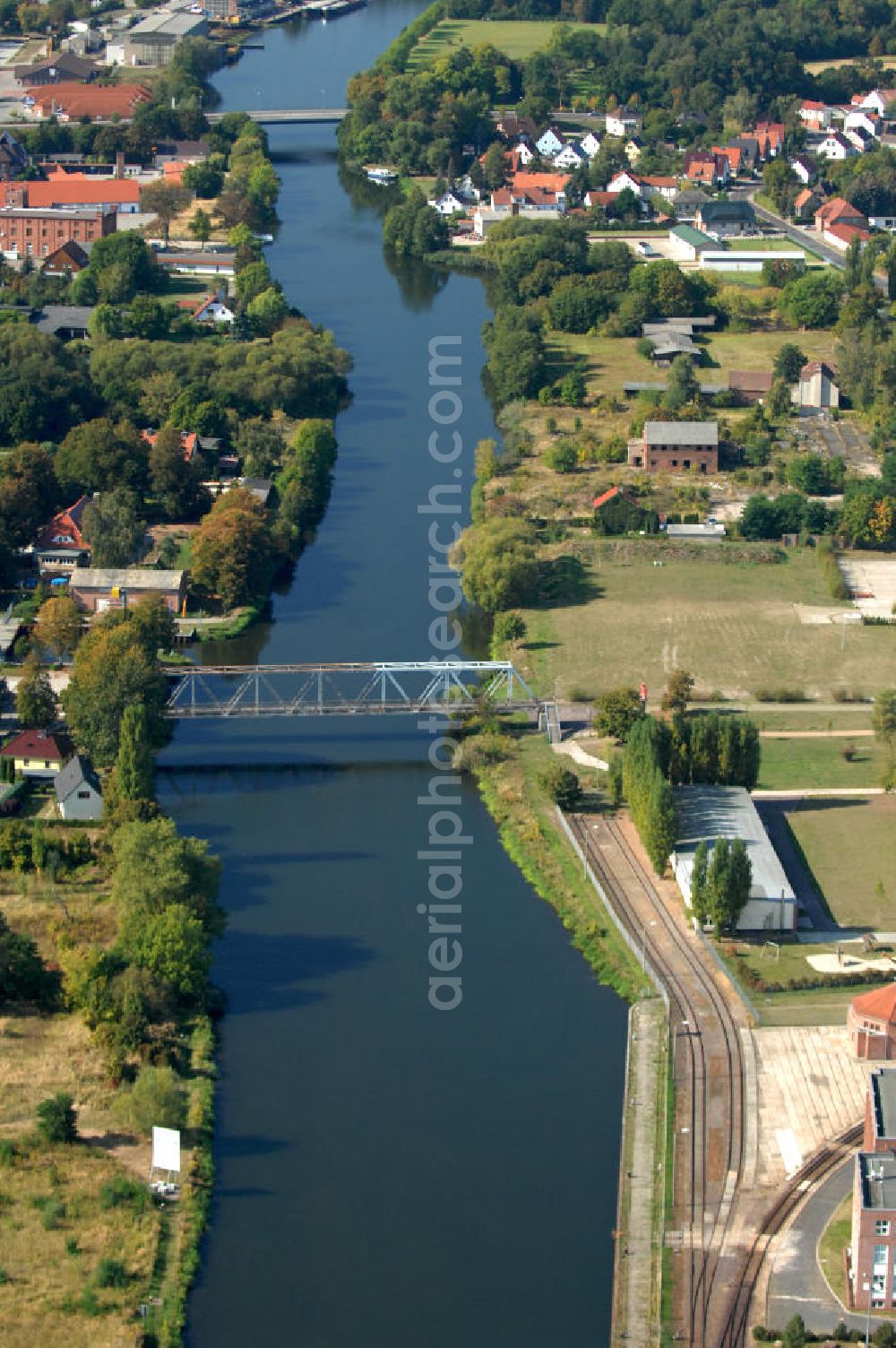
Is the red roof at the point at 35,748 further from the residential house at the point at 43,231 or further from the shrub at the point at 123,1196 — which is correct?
the residential house at the point at 43,231

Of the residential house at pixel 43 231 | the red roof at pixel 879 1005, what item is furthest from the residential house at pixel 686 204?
the red roof at pixel 879 1005

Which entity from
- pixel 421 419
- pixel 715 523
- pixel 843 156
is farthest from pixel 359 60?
pixel 715 523

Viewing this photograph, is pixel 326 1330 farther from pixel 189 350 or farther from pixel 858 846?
pixel 189 350

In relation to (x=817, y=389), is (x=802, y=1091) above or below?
below

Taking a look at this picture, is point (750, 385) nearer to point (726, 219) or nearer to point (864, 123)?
point (726, 219)

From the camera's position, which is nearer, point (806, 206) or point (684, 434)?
point (684, 434)

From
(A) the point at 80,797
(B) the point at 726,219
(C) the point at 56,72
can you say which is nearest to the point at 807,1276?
(A) the point at 80,797
